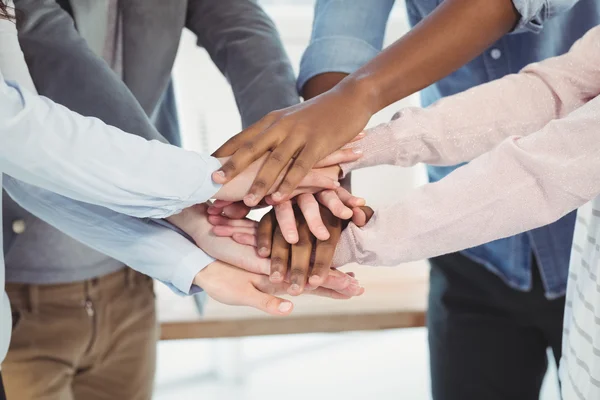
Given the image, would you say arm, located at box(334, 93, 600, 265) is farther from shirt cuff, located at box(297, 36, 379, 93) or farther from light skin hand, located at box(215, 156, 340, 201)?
shirt cuff, located at box(297, 36, 379, 93)

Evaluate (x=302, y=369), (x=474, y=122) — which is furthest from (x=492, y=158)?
(x=302, y=369)

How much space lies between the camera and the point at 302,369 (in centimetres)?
204

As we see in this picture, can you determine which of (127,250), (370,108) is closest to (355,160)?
(370,108)

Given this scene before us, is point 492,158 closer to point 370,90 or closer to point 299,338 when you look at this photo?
point 370,90

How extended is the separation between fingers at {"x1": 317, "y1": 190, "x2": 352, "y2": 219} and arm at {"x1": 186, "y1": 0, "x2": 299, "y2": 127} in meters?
0.17

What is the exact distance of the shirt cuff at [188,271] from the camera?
2.75 ft

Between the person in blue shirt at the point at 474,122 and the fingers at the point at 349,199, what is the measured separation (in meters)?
0.03

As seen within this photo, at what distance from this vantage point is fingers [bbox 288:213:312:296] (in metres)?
0.81

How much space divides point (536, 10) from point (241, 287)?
50 cm

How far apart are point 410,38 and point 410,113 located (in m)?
0.11

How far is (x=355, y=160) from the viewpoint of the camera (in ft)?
3.01

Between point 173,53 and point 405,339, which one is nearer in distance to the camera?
point 173,53

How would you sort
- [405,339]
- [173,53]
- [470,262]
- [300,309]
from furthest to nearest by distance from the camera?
[405,339]
[300,309]
[470,262]
[173,53]

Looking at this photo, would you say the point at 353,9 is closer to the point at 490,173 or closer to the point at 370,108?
the point at 370,108
